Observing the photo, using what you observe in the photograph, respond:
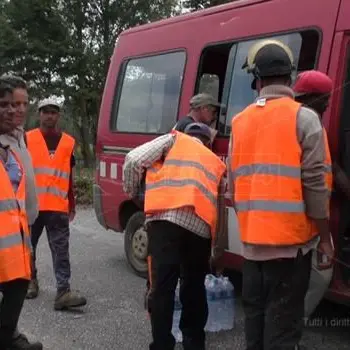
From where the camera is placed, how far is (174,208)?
3312 mm

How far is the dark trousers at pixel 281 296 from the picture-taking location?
8.94 ft

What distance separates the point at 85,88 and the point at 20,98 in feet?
58.4

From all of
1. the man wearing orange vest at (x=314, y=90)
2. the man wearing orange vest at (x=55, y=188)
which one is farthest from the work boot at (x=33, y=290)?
the man wearing orange vest at (x=314, y=90)

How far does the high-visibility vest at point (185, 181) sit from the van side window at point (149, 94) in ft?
5.60

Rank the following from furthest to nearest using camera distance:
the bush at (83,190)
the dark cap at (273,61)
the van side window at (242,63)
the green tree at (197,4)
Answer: the green tree at (197,4)
the bush at (83,190)
the van side window at (242,63)
the dark cap at (273,61)

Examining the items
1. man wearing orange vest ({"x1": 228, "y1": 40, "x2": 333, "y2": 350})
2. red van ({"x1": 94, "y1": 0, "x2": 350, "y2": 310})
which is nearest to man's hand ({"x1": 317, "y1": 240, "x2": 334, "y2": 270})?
man wearing orange vest ({"x1": 228, "y1": 40, "x2": 333, "y2": 350})

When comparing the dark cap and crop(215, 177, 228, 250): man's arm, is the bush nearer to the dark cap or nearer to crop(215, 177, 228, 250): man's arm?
crop(215, 177, 228, 250): man's arm

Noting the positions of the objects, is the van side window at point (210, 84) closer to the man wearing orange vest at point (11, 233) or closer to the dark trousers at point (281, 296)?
the man wearing orange vest at point (11, 233)

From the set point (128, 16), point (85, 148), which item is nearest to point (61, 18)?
point (128, 16)

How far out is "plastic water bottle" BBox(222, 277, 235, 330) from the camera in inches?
165

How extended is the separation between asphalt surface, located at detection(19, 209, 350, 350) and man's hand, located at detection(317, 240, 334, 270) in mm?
1209

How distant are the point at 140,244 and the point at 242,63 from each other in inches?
85.6

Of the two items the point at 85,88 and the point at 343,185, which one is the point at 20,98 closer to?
the point at 343,185

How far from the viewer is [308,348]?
3.92 m
